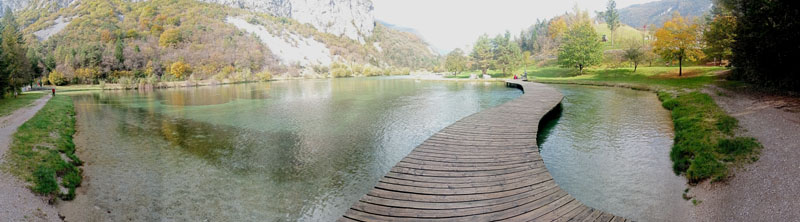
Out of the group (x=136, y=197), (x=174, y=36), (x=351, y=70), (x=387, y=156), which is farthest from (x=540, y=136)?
(x=174, y=36)

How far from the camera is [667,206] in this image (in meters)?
7.66

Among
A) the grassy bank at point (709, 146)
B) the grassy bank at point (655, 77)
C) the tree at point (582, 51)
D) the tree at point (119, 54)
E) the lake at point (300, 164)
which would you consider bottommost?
the lake at point (300, 164)

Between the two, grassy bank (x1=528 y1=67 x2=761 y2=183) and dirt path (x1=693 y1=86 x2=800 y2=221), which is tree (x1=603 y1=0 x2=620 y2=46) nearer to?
grassy bank (x1=528 y1=67 x2=761 y2=183)

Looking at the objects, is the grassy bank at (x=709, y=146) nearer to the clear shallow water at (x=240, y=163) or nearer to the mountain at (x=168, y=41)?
the clear shallow water at (x=240, y=163)

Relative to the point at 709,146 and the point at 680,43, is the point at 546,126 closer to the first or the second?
the point at 709,146

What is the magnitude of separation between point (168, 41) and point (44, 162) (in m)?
123

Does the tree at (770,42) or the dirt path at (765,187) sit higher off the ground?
the tree at (770,42)

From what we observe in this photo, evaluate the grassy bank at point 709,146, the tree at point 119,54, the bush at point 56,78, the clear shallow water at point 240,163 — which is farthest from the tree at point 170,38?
the grassy bank at point 709,146

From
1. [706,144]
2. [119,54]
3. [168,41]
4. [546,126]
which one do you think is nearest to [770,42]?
[706,144]

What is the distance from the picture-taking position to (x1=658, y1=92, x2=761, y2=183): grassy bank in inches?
343

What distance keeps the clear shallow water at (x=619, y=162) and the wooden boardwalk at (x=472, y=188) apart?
149 cm

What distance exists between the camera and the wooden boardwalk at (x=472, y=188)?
6.04m

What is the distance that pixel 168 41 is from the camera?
370ft

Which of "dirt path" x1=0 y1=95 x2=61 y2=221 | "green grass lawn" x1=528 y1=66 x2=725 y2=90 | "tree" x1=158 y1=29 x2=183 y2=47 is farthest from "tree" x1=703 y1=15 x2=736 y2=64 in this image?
"tree" x1=158 y1=29 x2=183 y2=47
